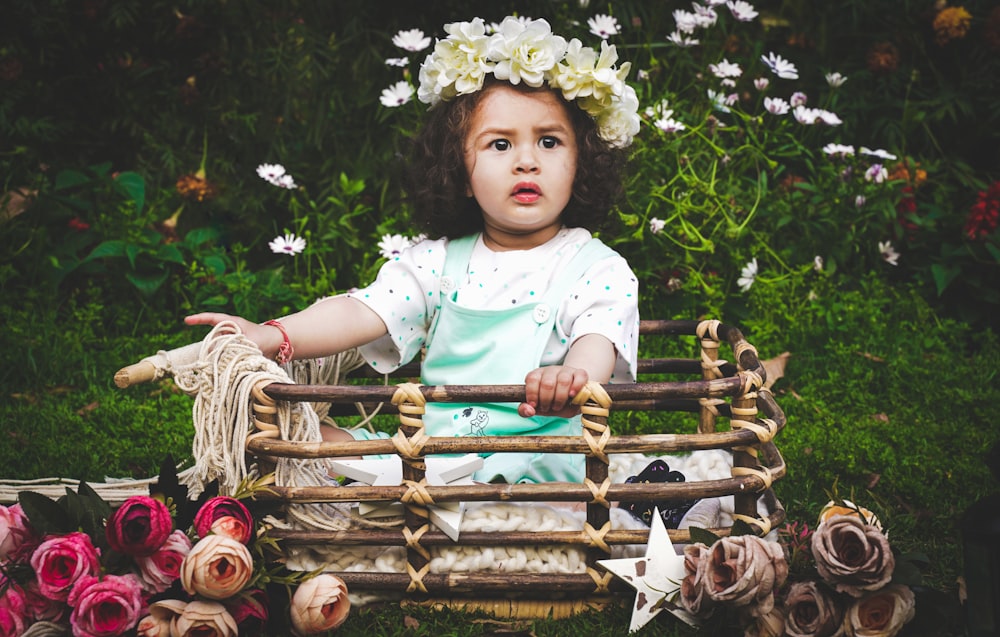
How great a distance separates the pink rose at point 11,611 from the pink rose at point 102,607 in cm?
10

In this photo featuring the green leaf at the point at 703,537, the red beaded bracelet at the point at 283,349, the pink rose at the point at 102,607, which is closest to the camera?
the pink rose at the point at 102,607

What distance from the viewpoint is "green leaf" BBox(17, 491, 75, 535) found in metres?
1.76

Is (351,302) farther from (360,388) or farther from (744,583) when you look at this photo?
(744,583)

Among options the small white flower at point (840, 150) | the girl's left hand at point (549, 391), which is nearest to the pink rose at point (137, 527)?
the girl's left hand at point (549, 391)

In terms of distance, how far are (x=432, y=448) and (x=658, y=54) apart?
10.3ft

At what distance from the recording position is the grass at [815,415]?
2.35m

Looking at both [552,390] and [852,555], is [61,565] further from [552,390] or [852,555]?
[852,555]

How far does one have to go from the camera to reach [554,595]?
198cm

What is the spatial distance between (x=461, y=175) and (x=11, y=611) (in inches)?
57.1

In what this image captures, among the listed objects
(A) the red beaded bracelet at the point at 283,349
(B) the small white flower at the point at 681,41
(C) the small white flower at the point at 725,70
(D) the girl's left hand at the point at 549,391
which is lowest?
(D) the girl's left hand at the point at 549,391

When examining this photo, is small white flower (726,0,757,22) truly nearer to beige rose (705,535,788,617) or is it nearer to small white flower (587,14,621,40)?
small white flower (587,14,621,40)

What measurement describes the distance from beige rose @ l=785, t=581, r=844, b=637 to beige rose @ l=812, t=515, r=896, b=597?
34 mm

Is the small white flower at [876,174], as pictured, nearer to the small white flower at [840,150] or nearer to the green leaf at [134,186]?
the small white flower at [840,150]

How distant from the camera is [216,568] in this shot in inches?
66.6
